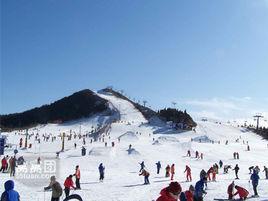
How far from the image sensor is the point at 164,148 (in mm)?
55594

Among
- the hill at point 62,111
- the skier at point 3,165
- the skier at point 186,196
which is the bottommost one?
the skier at point 3,165

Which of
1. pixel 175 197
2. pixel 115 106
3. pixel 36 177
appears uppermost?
pixel 115 106

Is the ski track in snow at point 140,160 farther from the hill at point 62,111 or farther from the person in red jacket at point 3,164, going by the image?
the hill at point 62,111

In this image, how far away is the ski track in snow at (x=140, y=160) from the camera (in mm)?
24688

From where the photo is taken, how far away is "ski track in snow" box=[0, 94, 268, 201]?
2469cm

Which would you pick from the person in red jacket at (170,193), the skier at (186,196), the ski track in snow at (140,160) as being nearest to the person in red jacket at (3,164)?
the ski track in snow at (140,160)

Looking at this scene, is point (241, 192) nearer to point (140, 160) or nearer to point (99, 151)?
point (140, 160)

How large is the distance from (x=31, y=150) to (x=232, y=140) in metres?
33.3

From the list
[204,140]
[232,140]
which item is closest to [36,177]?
[204,140]

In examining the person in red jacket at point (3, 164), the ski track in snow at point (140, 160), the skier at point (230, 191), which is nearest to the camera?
the skier at point (230, 191)

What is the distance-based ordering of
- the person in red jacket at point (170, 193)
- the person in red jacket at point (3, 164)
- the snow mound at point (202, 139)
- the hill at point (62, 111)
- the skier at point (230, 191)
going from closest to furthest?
the person in red jacket at point (170, 193), the skier at point (230, 191), the person in red jacket at point (3, 164), the snow mound at point (202, 139), the hill at point (62, 111)

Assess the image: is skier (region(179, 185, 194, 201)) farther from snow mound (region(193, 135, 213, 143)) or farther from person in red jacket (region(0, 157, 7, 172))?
snow mound (region(193, 135, 213, 143))

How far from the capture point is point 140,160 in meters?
46.3

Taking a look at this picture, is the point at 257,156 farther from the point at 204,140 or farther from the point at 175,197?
the point at 175,197
